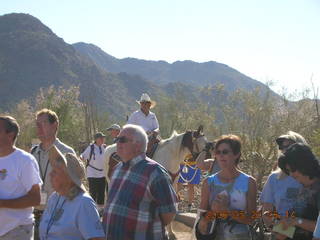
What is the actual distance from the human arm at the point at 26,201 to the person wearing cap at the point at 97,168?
6.42m

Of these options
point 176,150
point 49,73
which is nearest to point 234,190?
point 176,150

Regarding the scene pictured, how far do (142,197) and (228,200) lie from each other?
2.65 feet


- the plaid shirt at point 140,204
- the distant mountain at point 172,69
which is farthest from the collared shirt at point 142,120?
the distant mountain at point 172,69

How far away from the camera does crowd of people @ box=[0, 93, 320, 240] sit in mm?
3455

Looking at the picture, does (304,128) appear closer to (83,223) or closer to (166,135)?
(83,223)

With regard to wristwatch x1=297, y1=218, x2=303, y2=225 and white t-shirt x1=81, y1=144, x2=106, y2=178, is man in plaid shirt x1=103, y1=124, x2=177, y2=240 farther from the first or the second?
white t-shirt x1=81, y1=144, x2=106, y2=178

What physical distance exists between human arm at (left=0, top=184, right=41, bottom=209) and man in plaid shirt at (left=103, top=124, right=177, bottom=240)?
2.32 feet

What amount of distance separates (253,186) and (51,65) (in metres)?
74.2

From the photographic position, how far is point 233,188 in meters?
4.02

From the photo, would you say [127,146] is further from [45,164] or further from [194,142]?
[194,142]

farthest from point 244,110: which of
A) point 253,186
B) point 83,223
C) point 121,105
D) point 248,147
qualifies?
point 121,105

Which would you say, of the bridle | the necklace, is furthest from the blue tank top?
the bridle

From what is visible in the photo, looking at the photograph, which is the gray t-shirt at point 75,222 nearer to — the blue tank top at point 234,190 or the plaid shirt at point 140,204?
the plaid shirt at point 140,204

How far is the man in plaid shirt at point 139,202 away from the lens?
3596 millimetres
